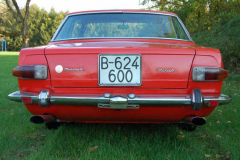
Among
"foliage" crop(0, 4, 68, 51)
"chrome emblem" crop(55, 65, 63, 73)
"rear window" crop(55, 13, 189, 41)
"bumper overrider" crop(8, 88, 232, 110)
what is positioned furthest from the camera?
"foliage" crop(0, 4, 68, 51)

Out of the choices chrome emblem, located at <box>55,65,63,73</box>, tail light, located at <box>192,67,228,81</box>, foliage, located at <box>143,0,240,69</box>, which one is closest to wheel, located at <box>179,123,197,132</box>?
tail light, located at <box>192,67,228,81</box>

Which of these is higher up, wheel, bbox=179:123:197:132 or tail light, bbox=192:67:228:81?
tail light, bbox=192:67:228:81

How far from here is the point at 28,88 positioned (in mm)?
2258

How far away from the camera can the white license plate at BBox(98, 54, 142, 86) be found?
6.97 ft

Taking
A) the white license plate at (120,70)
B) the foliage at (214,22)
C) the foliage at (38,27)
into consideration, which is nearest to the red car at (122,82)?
the white license plate at (120,70)

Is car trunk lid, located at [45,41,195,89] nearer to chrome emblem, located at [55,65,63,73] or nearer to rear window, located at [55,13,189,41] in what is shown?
chrome emblem, located at [55,65,63,73]

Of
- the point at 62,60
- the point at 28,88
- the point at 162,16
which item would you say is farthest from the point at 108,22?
the point at 28,88

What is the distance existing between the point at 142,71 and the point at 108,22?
1223 mm

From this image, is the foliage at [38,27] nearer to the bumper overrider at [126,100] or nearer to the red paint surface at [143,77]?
the red paint surface at [143,77]

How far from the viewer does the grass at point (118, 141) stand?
231cm

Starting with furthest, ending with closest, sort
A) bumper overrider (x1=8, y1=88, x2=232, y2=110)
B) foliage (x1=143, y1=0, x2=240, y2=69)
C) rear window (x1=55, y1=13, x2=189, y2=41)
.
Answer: foliage (x1=143, y1=0, x2=240, y2=69), rear window (x1=55, y1=13, x2=189, y2=41), bumper overrider (x1=8, y1=88, x2=232, y2=110)

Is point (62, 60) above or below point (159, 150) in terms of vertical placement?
above

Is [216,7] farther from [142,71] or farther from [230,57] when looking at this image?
[142,71]

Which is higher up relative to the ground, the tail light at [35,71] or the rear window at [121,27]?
the rear window at [121,27]
